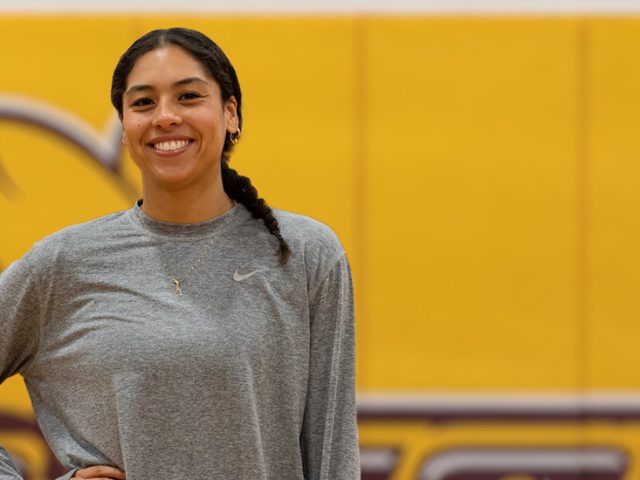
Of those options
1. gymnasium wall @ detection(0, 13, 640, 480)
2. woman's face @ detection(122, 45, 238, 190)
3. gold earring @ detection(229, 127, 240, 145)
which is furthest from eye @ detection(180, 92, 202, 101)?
gymnasium wall @ detection(0, 13, 640, 480)

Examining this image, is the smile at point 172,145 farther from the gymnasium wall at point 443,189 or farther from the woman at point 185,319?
the gymnasium wall at point 443,189

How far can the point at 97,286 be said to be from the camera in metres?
1.40

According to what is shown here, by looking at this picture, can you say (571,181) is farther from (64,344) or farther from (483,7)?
(64,344)

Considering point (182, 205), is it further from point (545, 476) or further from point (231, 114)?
point (545, 476)

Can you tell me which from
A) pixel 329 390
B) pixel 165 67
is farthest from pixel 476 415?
pixel 165 67

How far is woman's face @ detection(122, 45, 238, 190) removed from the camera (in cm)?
141

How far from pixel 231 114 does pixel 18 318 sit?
434mm

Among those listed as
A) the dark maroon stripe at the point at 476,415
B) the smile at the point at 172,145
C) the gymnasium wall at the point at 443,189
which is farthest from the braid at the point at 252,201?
the dark maroon stripe at the point at 476,415

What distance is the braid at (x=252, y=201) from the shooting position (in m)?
1.40

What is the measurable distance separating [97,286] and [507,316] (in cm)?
165

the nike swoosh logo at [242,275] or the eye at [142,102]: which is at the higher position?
the eye at [142,102]

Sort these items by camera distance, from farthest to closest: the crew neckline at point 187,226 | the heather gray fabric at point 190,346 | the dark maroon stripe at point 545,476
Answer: the dark maroon stripe at point 545,476 < the crew neckline at point 187,226 < the heather gray fabric at point 190,346

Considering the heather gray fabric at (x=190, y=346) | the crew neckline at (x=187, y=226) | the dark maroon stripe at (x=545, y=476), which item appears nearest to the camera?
the heather gray fabric at (x=190, y=346)

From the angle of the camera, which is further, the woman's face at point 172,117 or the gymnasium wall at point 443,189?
the gymnasium wall at point 443,189
